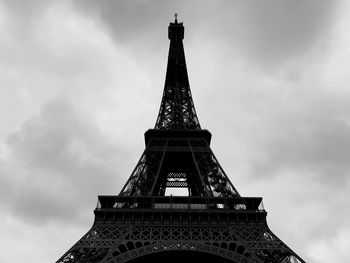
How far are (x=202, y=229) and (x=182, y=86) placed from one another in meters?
24.6

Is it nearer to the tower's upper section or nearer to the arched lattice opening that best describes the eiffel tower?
the arched lattice opening

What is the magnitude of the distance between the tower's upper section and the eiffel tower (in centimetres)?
489

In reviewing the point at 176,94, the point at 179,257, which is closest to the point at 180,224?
the point at 179,257

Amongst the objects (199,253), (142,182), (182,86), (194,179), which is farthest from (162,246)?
(182,86)

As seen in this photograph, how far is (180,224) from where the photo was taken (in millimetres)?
34531

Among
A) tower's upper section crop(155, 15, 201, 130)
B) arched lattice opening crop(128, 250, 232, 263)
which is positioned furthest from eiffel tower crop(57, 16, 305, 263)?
tower's upper section crop(155, 15, 201, 130)

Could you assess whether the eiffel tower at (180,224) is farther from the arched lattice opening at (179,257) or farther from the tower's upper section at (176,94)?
the tower's upper section at (176,94)

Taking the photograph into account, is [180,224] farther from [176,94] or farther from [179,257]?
[176,94]

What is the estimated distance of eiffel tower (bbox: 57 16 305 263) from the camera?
31.6m

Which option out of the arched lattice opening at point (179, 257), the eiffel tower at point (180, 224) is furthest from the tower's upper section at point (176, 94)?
the arched lattice opening at point (179, 257)

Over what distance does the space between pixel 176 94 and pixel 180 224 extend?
21.9 meters

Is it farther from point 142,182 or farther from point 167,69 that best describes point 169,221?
point 167,69

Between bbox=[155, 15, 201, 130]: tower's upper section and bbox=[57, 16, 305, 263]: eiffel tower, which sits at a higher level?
bbox=[155, 15, 201, 130]: tower's upper section

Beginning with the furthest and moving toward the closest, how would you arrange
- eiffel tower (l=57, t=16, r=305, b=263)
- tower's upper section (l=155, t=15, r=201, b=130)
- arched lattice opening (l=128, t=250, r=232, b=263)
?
tower's upper section (l=155, t=15, r=201, b=130)
arched lattice opening (l=128, t=250, r=232, b=263)
eiffel tower (l=57, t=16, r=305, b=263)
